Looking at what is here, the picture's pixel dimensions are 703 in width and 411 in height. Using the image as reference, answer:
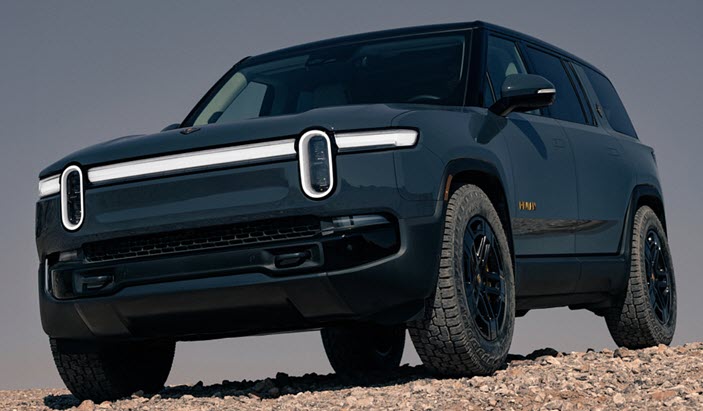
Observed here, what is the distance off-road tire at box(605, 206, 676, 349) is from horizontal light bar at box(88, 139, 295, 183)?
3.98 m

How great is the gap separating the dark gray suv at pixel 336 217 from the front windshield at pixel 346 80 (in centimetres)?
1

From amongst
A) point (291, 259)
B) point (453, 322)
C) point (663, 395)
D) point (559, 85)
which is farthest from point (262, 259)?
point (559, 85)

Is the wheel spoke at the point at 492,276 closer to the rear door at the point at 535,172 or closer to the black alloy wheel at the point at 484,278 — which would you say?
the black alloy wheel at the point at 484,278

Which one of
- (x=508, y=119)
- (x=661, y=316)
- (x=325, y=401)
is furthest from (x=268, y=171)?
(x=661, y=316)

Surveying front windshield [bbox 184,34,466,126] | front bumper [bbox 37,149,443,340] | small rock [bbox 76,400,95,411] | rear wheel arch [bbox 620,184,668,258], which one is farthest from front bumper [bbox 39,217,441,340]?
rear wheel arch [bbox 620,184,668,258]

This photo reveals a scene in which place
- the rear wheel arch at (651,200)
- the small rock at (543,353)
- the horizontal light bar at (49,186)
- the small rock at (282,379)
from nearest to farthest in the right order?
the horizontal light bar at (49,186) → the small rock at (282,379) → the small rock at (543,353) → the rear wheel arch at (651,200)

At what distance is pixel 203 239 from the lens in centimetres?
604

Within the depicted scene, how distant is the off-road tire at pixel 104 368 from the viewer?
23.0 feet

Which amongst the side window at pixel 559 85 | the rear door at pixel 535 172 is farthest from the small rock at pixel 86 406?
the side window at pixel 559 85

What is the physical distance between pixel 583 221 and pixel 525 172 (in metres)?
1.07

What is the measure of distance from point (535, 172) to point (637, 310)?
2.14m

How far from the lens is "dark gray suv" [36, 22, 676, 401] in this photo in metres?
5.84

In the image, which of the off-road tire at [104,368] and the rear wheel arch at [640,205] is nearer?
Result: the off-road tire at [104,368]

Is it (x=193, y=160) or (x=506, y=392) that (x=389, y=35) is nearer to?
(x=193, y=160)
